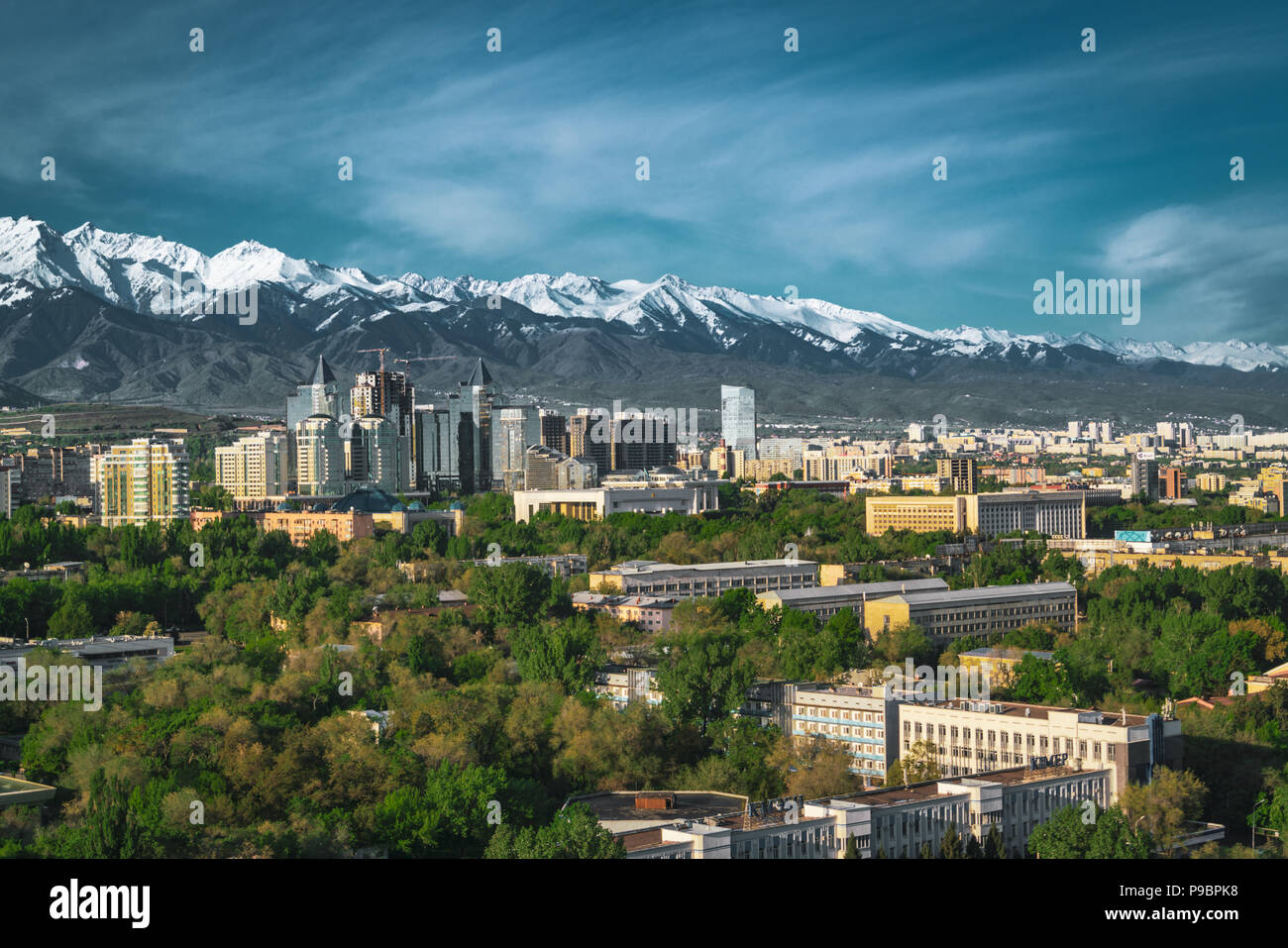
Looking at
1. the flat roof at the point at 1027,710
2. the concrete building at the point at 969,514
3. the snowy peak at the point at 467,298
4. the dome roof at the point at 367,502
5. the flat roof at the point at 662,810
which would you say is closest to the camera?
the flat roof at the point at 662,810

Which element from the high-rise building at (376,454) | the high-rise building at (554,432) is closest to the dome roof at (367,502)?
the high-rise building at (376,454)

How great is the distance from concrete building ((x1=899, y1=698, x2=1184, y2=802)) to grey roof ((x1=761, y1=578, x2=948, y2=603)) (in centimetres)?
1000

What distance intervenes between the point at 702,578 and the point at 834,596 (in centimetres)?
399

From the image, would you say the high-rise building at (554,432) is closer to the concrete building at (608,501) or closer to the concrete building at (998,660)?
the concrete building at (608,501)

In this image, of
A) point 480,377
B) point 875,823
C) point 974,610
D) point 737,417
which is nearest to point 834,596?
point 974,610

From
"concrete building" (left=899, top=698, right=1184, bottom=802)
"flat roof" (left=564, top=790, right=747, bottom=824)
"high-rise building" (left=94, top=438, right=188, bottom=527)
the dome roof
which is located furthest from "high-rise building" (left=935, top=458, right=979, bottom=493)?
"flat roof" (left=564, top=790, right=747, bottom=824)

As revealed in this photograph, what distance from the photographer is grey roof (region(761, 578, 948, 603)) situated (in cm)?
2430

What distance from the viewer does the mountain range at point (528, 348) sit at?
4296 inches

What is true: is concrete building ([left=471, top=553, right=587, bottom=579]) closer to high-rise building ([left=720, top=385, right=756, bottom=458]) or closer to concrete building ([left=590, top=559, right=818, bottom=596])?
concrete building ([left=590, top=559, right=818, bottom=596])

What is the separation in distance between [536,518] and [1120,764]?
96.2ft

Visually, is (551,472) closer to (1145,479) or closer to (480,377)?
Result: (480,377)

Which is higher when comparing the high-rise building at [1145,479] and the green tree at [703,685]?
the high-rise building at [1145,479]

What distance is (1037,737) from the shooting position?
12.8 m

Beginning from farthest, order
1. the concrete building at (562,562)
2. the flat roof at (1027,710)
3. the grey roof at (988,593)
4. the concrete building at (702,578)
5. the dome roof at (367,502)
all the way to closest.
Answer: the dome roof at (367,502), the concrete building at (562,562), the concrete building at (702,578), the grey roof at (988,593), the flat roof at (1027,710)
